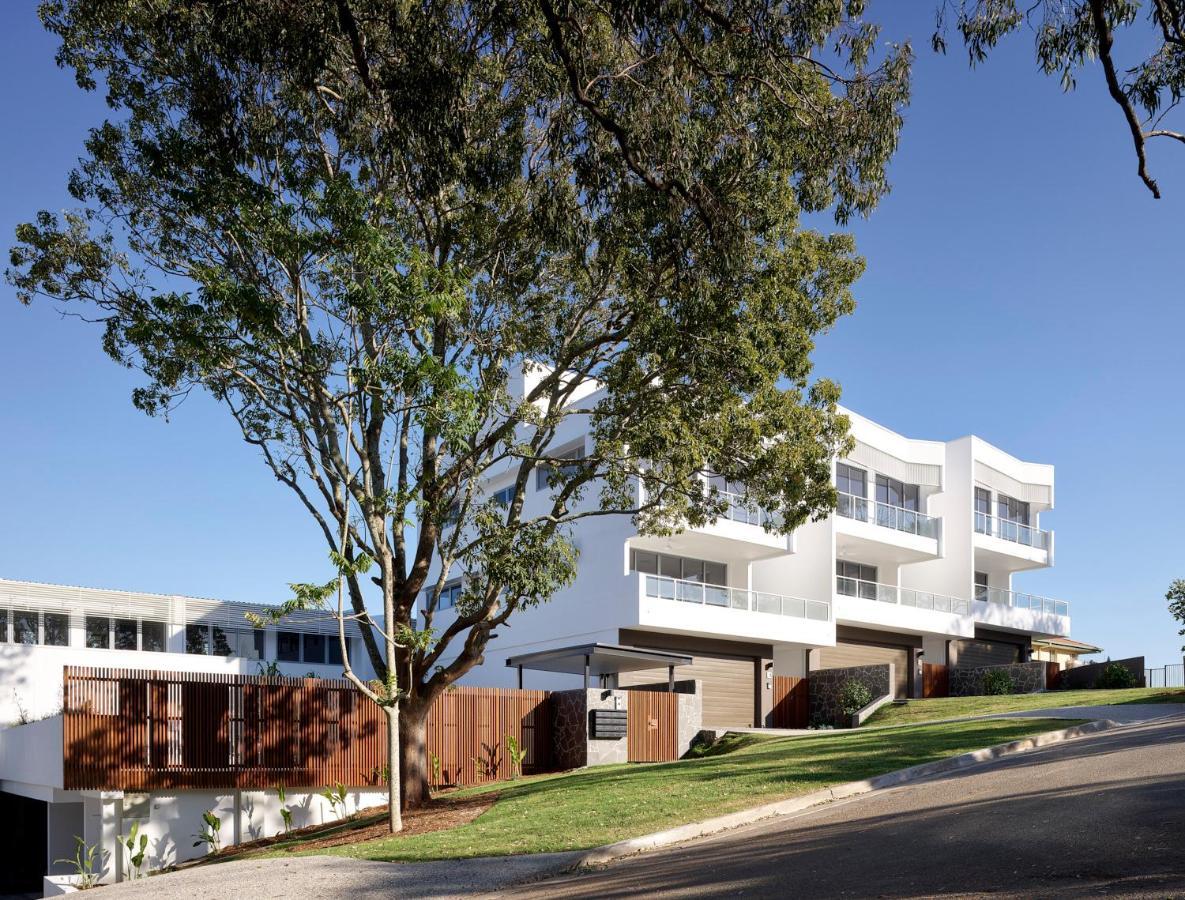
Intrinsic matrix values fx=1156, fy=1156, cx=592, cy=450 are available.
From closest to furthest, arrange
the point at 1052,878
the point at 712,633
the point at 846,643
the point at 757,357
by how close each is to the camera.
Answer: the point at 1052,878, the point at 757,357, the point at 712,633, the point at 846,643

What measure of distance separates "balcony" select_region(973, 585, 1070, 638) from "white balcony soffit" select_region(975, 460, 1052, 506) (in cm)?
427

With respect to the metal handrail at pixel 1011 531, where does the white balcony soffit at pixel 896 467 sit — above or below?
above

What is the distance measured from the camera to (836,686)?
37.2 meters

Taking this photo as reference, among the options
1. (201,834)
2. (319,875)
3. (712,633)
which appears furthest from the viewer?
(712,633)

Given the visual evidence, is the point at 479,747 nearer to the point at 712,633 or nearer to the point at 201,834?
the point at 201,834

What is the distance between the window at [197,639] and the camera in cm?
4564

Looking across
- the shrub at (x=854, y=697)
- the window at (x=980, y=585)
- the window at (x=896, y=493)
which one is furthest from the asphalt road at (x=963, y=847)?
the window at (x=980, y=585)

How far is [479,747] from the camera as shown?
2616 cm

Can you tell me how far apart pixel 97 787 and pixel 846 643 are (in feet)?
89.5

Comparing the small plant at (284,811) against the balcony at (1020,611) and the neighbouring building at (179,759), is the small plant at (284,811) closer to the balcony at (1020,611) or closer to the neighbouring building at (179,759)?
the neighbouring building at (179,759)

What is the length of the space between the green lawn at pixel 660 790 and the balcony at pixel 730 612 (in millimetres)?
9657

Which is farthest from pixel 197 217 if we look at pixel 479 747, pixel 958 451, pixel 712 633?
pixel 958 451

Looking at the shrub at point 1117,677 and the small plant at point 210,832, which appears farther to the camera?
the shrub at point 1117,677

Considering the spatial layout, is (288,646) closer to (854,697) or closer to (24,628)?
(24,628)
